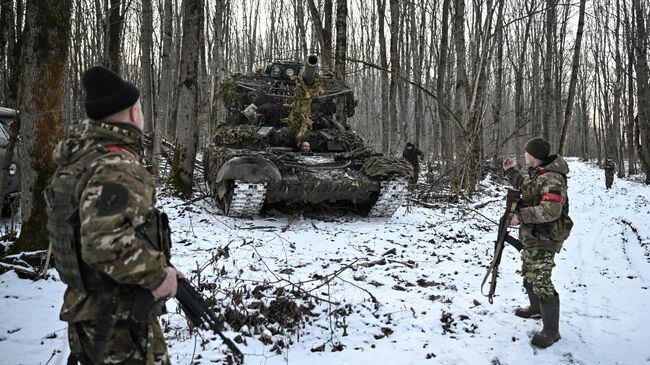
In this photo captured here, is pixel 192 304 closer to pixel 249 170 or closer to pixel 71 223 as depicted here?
pixel 71 223

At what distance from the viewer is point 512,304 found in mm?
4734

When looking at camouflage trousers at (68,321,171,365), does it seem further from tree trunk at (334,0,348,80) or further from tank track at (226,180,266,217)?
tree trunk at (334,0,348,80)

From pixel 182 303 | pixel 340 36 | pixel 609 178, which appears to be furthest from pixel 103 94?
pixel 609 178

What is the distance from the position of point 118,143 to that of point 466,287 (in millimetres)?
4187

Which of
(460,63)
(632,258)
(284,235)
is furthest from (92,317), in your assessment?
(460,63)

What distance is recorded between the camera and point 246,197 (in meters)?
7.32

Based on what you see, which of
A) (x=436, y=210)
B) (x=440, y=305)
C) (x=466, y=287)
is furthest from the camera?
(x=436, y=210)

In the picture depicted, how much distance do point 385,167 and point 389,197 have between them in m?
0.69

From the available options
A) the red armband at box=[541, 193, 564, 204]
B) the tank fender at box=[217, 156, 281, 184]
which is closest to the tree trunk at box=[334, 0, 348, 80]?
the tank fender at box=[217, 156, 281, 184]

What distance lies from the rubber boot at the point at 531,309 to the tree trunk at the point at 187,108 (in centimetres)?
651

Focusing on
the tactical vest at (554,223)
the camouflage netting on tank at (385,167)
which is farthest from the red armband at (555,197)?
the camouflage netting on tank at (385,167)

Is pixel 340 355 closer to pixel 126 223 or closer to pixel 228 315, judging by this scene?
pixel 228 315

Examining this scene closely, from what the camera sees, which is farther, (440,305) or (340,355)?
(440,305)

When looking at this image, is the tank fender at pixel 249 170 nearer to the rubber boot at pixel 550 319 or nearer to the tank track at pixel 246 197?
the tank track at pixel 246 197
